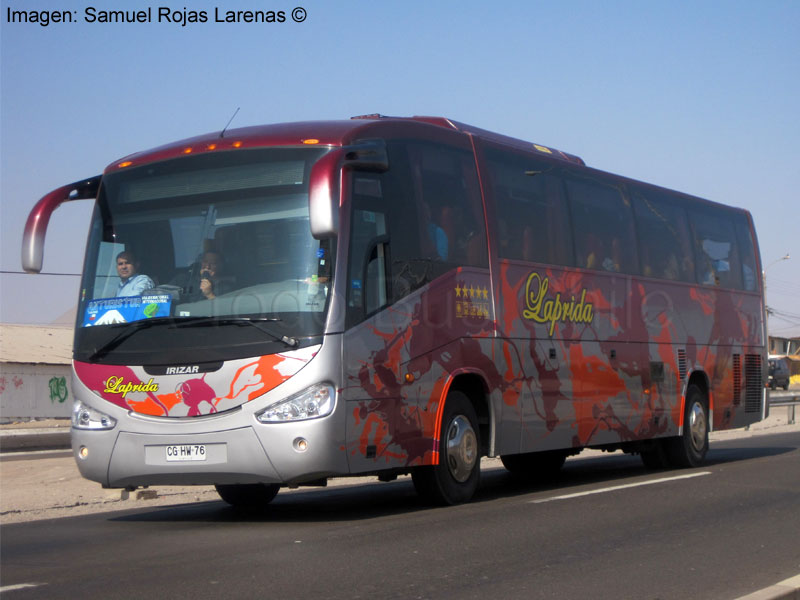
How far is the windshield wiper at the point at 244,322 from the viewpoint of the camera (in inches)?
363

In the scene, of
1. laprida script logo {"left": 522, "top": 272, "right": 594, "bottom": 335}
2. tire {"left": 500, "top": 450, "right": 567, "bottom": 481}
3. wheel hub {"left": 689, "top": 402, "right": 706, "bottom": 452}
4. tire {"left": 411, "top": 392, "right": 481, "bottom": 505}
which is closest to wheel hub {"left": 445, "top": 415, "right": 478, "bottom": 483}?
tire {"left": 411, "top": 392, "right": 481, "bottom": 505}

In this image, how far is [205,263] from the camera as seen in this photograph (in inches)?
379

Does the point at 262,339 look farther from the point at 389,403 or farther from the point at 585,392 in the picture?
the point at 585,392

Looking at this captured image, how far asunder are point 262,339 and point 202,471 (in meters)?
1.22

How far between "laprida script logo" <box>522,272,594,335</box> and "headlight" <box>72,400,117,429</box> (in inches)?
189

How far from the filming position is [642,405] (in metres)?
14.8

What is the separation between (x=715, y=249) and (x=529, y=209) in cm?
596

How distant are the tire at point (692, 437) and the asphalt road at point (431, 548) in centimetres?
334

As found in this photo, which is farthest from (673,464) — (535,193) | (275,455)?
(275,455)

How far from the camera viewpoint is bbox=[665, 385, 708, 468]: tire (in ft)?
52.8

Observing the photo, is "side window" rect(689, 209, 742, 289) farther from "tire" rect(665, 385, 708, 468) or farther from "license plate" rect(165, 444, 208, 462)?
"license plate" rect(165, 444, 208, 462)

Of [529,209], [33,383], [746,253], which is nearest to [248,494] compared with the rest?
[529,209]

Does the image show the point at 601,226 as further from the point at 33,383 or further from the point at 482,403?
the point at 33,383

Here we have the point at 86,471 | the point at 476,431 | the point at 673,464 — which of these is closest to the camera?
the point at 86,471
